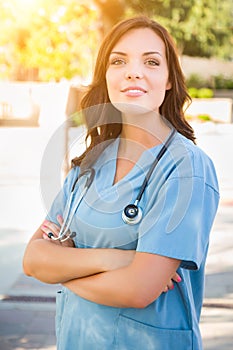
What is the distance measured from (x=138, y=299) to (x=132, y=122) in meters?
0.51

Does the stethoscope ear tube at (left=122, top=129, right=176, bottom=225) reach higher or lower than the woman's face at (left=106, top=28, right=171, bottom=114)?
lower

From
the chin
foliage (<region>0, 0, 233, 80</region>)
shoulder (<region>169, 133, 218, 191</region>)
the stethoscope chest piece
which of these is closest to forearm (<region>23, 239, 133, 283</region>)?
the stethoscope chest piece

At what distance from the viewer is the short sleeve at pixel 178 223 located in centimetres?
171

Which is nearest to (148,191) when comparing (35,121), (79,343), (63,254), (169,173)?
(169,173)

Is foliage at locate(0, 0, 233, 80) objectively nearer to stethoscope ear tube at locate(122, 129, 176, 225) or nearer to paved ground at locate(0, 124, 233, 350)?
paved ground at locate(0, 124, 233, 350)

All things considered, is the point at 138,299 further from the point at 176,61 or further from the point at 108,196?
the point at 176,61

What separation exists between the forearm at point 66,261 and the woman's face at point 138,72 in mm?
403

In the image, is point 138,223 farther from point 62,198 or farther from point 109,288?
point 62,198

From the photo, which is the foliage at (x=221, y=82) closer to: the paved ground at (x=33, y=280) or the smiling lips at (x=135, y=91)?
the paved ground at (x=33, y=280)

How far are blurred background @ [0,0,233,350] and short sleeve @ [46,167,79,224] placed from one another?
0.03 metres

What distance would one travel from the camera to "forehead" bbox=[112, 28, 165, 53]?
1.89 m

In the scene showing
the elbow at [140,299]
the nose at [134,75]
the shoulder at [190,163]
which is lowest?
the elbow at [140,299]

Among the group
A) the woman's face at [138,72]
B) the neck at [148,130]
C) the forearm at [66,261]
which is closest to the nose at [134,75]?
the woman's face at [138,72]

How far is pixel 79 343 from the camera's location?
187cm
